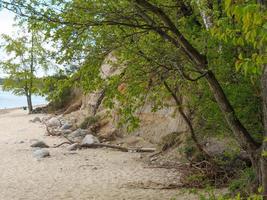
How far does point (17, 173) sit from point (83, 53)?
6605mm

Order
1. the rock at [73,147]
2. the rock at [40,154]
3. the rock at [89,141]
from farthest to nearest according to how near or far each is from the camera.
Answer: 1. the rock at [89,141]
2. the rock at [73,147]
3. the rock at [40,154]

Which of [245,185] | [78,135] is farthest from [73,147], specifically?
[245,185]

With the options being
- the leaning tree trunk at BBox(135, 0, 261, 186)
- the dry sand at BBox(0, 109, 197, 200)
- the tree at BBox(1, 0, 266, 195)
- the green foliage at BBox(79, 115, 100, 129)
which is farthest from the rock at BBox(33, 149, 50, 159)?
the leaning tree trunk at BBox(135, 0, 261, 186)

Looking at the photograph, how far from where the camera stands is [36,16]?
6656 millimetres

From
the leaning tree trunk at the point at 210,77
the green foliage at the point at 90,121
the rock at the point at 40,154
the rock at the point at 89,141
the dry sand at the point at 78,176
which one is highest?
the leaning tree trunk at the point at 210,77

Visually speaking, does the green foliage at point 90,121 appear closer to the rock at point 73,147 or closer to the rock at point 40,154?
the rock at point 73,147

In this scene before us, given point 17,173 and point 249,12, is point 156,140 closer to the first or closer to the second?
point 17,173

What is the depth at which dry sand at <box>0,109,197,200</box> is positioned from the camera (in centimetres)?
965

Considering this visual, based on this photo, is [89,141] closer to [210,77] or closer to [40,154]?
[40,154]

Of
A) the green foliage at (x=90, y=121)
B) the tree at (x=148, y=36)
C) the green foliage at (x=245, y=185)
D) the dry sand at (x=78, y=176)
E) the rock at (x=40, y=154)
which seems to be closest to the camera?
the tree at (x=148, y=36)

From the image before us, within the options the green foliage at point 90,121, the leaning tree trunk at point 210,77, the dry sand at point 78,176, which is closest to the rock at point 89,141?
the dry sand at point 78,176

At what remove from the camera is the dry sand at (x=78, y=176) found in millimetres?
9648

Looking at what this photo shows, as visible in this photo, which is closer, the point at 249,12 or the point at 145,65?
the point at 249,12

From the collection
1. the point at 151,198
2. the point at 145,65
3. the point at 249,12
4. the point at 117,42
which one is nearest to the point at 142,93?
the point at 145,65
